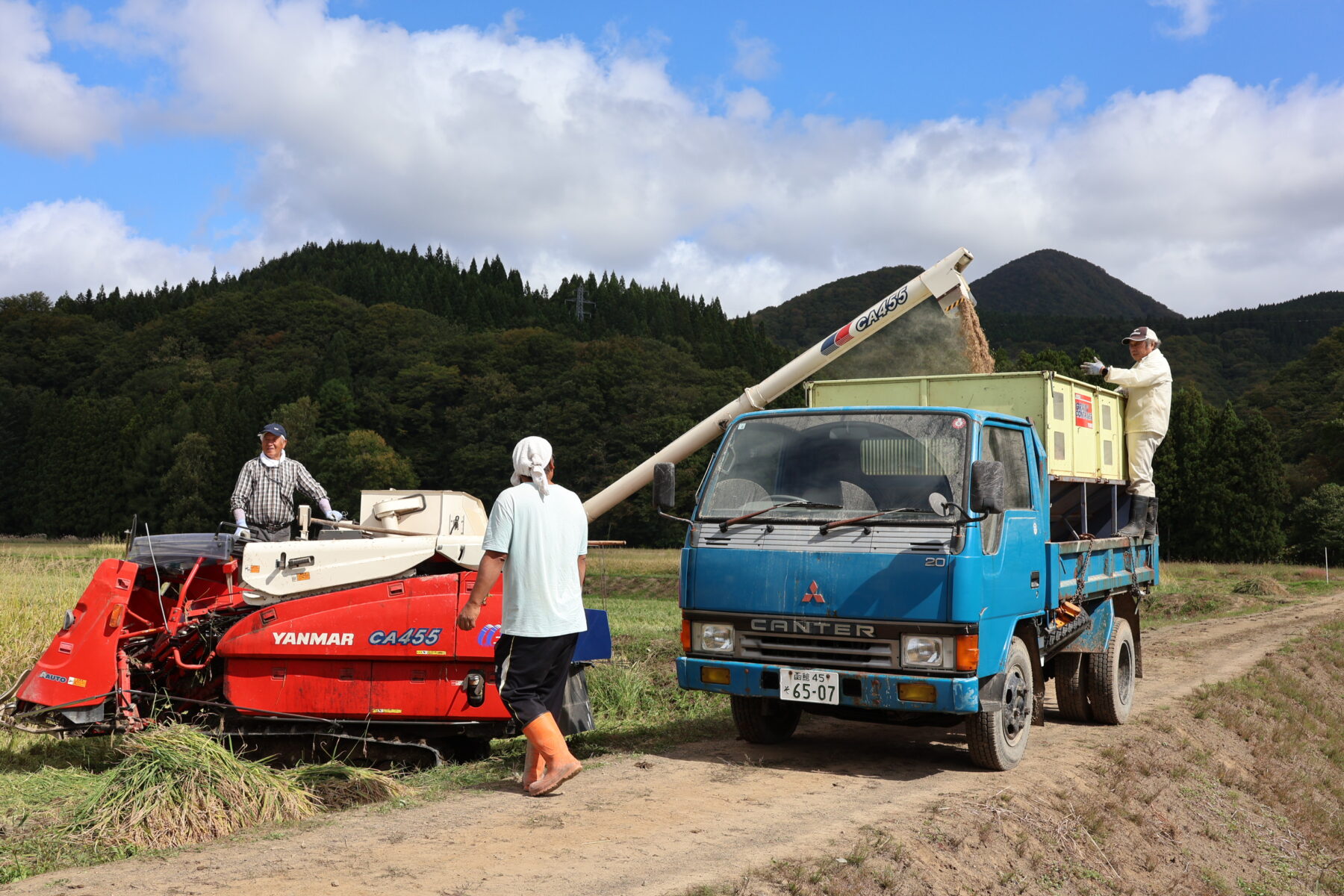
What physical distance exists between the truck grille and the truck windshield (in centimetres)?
77

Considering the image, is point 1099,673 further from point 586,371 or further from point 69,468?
point 69,468

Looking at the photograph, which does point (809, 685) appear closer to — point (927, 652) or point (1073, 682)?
point (927, 652)

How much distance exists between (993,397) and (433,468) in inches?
3122

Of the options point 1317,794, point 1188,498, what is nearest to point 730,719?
point 1317,794

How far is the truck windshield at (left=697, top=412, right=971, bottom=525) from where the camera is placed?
7.42 meters

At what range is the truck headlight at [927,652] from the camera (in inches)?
273

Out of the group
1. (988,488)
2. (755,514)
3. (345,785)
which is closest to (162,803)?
(345,785)

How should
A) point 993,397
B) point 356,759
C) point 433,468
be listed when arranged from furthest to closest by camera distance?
point 433,468 < point 993,397 < point 356,759

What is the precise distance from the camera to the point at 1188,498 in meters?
64.4

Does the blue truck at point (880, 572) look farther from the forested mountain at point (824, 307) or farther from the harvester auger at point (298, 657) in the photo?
the forested mountain at point (824, 307)

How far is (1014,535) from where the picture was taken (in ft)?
25.0

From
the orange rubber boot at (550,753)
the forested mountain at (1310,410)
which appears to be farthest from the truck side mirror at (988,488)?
the forested mountain at (1310,410)

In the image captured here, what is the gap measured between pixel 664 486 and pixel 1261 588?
27.9 m

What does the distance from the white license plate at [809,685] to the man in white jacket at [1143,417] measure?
480 cm
